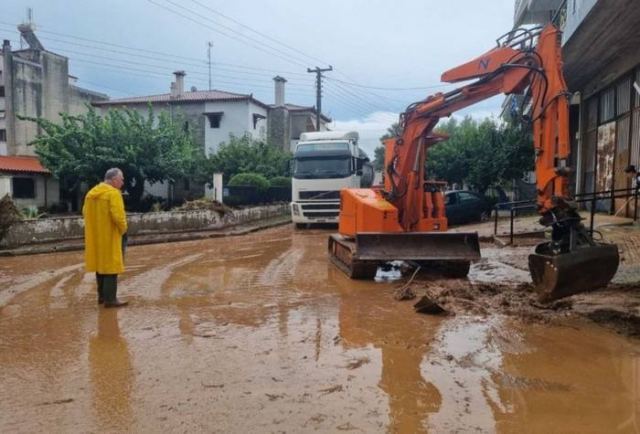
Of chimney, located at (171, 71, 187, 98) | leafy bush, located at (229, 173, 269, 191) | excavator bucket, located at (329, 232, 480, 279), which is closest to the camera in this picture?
excavator bucket, located at (329, 232, 480, 279)

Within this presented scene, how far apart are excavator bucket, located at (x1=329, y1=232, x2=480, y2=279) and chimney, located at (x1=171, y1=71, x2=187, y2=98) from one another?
111 feet

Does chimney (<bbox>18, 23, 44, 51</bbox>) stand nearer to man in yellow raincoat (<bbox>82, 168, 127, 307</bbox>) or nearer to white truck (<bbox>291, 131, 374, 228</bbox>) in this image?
white truck (<bbox>291, 131, 374, 228</bbox>)

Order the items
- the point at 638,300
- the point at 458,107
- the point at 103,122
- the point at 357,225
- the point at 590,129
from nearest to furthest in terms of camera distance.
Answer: the point at 638,300, the point at 458,107, the point at 357,225, the point at 590,129, the point at 103,122

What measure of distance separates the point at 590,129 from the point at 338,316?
48.5ft

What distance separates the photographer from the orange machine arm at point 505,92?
6.57 m

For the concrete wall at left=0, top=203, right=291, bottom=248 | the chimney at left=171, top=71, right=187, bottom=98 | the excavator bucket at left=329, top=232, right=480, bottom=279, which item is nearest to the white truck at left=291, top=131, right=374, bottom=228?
the concrete wall at left=0, top=203, right=291, bottom=248

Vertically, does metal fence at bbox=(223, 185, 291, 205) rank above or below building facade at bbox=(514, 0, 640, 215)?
below

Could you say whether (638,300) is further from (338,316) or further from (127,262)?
(127,262)

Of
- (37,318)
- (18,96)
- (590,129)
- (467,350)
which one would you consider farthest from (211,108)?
(467,350)

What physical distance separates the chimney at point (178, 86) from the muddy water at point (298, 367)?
33735mm

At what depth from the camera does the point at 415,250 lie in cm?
897

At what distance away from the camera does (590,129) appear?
1764 centimetres

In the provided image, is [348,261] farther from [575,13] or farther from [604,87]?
[604,87]

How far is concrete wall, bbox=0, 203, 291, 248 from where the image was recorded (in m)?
14.7
